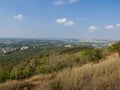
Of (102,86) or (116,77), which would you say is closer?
(102,86)

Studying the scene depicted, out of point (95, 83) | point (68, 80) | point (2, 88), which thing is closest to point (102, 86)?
point (95, 83)

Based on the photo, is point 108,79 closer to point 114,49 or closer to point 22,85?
point 22,85

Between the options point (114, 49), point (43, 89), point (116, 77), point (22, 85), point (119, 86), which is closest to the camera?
point (119, 86)

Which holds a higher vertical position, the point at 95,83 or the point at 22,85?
the point at 95,83

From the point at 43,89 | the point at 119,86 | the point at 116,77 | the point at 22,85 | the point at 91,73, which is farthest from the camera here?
the point at 22,85

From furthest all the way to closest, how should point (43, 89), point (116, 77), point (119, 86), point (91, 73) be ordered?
point (91, 73)
point (116, 77)
point (43, 89)
point (119, 86)

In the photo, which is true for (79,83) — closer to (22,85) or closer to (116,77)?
(116,77)

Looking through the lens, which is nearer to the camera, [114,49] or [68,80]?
[68,80]

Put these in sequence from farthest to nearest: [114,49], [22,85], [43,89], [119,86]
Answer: [114,49]
[22,85]
[43,89]
[119,86]

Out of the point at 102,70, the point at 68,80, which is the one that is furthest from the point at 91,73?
the point at 68,80
